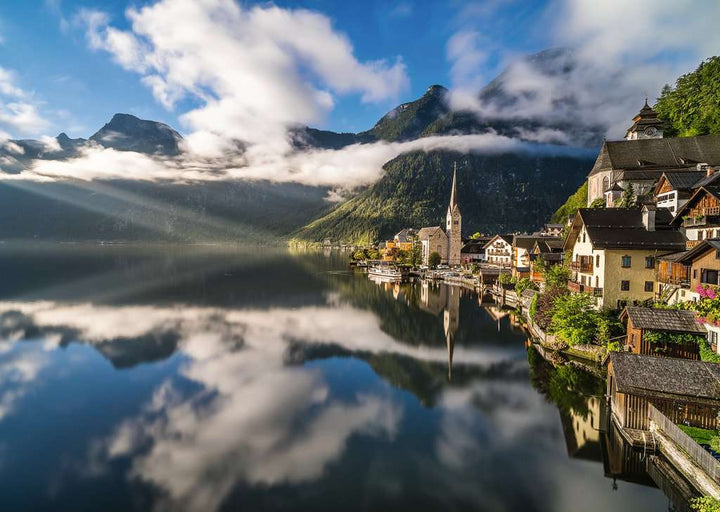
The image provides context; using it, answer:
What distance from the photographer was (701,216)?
32844mm

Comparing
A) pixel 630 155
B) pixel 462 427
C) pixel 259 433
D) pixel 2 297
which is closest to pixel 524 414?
pixel 462 427

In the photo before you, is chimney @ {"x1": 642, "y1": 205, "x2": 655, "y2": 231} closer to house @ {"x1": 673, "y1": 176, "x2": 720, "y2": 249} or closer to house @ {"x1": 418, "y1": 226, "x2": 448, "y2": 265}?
house @ {"x1": 673, "y1": 176, "x2": 720, "y2": 249}

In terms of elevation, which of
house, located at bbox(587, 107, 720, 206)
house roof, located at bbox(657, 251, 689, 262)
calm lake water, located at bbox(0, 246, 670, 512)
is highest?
house, located at bbox(587, 107, 720, 206)

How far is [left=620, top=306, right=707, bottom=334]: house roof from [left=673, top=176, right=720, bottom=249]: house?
10300mm

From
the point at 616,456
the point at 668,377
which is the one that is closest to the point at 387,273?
the point at 616,456

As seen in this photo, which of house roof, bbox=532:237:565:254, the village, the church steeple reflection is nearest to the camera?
the village

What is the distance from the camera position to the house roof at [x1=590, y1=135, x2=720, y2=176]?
6131 cm

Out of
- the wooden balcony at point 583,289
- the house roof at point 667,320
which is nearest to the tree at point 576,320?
the wooden balcony at point 583,289

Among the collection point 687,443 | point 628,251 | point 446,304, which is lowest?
point 446,304

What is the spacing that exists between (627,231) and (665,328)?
1484 cm

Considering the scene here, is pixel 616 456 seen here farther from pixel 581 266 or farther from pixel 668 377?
pixel 581 266

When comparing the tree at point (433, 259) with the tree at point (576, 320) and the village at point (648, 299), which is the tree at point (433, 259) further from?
the tree at point (576, 320)

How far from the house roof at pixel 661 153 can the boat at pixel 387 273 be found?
54.3m

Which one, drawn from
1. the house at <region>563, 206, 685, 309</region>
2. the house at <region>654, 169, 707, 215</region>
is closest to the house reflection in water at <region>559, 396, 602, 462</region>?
the house at <region>563, 206, 685, 309</region>
